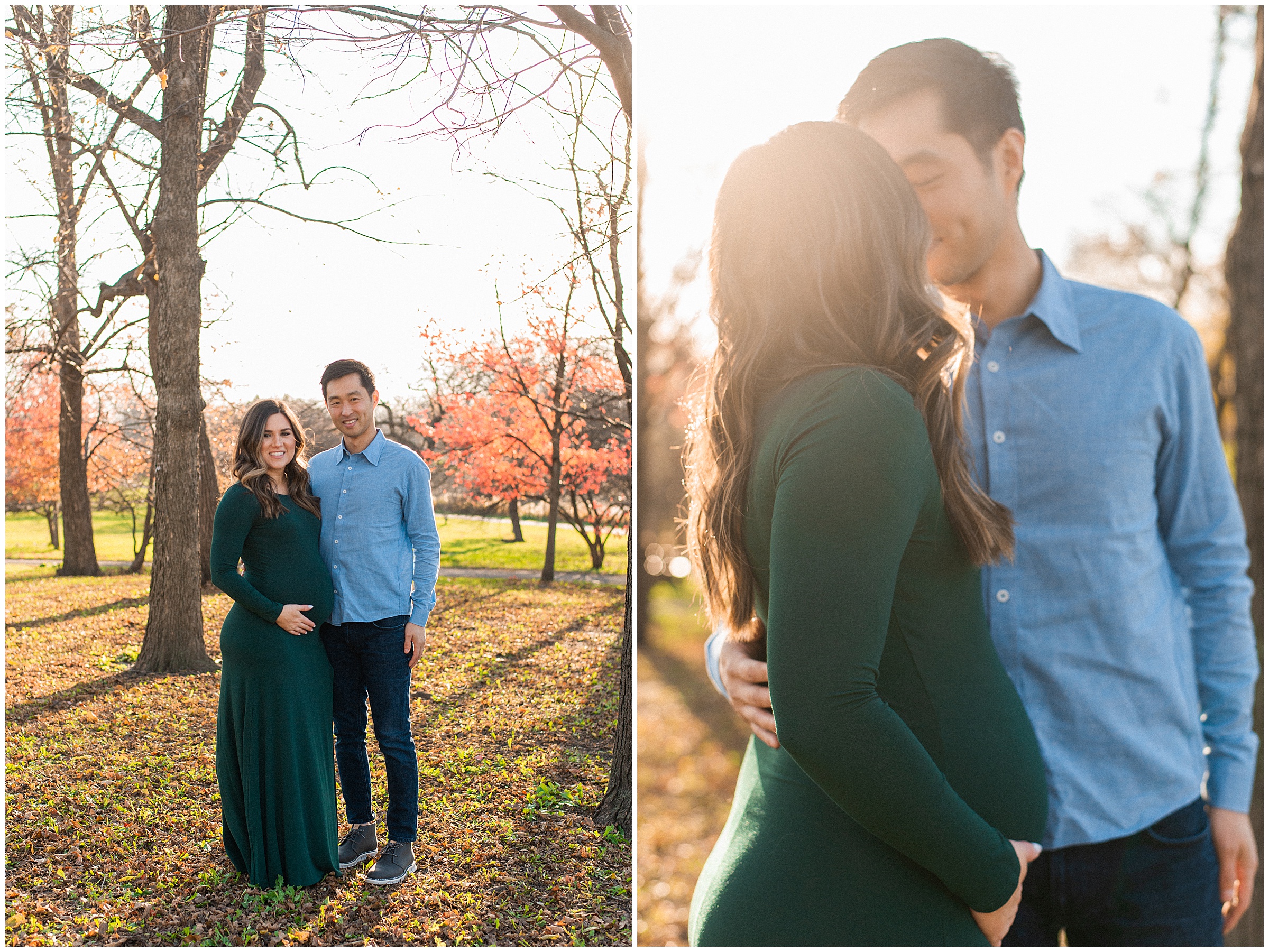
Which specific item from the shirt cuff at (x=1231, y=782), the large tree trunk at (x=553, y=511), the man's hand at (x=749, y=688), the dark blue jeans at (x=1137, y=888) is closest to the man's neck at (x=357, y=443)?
the large tree trunk at (x=553, y=511)

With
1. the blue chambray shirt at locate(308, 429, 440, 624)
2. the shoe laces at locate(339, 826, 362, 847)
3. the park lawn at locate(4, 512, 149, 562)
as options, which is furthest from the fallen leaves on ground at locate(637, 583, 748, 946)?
the park lawn at locate(4, 512, 149, 562)

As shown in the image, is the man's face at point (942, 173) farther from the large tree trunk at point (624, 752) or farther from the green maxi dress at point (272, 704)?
the green maxi dress at point (272, 704)

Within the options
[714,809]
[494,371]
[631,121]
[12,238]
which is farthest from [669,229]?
[714,809]

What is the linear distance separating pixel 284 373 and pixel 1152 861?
7.00ft

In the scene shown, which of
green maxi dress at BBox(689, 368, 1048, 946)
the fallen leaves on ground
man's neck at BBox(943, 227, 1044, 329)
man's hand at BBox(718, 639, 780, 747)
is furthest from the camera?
the fallen leaves on ground

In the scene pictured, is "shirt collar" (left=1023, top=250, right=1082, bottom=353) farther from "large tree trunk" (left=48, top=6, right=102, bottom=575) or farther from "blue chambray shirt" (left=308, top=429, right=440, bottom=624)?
"large tree trunk" (left=48, top=6, right=102, bottom=575)

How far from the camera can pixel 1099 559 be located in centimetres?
133

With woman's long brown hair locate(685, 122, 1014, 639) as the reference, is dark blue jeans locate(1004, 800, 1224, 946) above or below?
below

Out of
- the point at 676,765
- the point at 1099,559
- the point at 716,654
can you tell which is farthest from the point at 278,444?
the point at 676,765

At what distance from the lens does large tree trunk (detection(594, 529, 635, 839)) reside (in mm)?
2223

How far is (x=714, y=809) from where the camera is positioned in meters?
3.93

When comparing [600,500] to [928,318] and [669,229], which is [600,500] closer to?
[669,229]

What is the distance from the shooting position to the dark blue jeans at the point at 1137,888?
1330mm

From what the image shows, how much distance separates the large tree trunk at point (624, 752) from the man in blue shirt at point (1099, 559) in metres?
0.89
